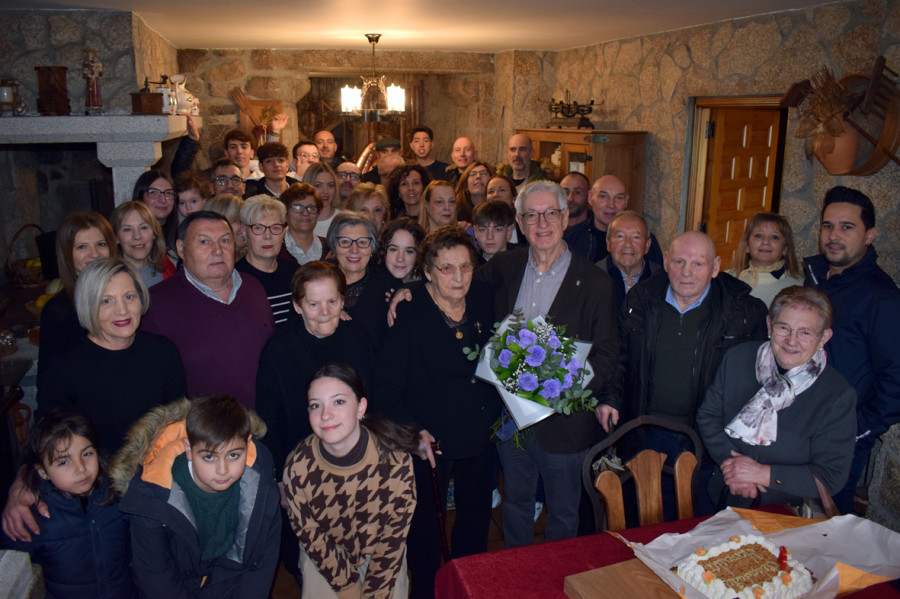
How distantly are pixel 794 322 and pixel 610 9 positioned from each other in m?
2.95

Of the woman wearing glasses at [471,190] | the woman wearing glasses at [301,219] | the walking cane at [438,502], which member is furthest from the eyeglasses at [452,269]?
the woman wearing glasses at [471,190]

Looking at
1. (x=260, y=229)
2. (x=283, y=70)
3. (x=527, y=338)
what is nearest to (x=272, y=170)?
(x=260, y=229)

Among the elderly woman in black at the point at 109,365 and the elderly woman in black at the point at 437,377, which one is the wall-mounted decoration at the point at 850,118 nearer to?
the elderly woman in black at the point at 437,377

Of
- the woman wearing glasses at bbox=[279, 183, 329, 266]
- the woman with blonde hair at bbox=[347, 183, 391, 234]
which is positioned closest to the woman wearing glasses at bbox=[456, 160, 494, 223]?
the woman with blonde hair at bbox=[347, 183, 391, 234]

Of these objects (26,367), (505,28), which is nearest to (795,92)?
(505,28)

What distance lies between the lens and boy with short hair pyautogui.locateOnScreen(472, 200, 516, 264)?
3.40m

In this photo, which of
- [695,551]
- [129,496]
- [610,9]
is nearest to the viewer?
[695,551]

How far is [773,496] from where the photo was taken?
2205 mm

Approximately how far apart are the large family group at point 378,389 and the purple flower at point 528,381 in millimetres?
312

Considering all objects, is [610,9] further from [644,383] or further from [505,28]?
[644,383]

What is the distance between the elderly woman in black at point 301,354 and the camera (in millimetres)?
2408

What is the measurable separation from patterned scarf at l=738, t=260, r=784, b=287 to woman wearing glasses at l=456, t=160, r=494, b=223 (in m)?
2.12

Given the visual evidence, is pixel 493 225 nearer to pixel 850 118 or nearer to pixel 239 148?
pixel 850 118

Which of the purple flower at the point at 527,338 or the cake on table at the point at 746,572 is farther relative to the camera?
the purple flower at the point at 527,338
